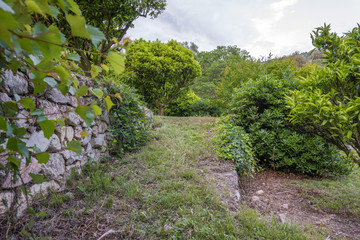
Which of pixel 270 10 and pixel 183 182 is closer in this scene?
pixel 183 182

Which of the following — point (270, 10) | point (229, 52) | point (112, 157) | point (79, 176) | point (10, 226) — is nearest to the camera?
point (10, 226)

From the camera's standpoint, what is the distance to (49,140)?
2041 millimetres

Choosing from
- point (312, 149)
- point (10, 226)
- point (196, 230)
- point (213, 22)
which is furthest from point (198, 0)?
point (10, 226)

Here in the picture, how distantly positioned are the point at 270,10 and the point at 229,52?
A: 46.1 feet

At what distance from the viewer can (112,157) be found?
10.4 feet

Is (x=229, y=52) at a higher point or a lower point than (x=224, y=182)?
higher

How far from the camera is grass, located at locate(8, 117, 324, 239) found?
5.33 feet

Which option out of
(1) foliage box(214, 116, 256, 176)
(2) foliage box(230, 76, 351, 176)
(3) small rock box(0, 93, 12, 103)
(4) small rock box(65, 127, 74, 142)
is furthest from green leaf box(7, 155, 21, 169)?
(2) foliage box(230, 76, 351, 176)

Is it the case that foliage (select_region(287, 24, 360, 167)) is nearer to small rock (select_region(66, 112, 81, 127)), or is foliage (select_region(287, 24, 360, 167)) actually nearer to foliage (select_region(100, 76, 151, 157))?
foliage (select_region(100, 76, 151, 157))

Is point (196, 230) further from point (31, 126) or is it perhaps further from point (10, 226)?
point (31, 126)

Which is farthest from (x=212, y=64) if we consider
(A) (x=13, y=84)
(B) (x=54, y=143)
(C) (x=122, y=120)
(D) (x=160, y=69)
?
(A) (x=13, y=84)

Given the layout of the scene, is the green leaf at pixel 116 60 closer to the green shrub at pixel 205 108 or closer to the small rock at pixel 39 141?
the small rock at pixel 39 141

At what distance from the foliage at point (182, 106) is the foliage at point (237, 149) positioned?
570cm

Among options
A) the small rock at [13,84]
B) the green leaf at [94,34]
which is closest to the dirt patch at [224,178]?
the green leaf at [94,34]
